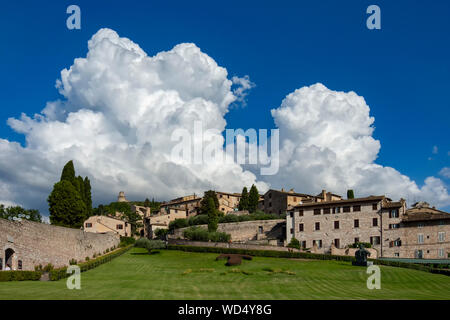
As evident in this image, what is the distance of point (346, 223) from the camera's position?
76312mm

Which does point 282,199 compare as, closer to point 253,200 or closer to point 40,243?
point 253,200

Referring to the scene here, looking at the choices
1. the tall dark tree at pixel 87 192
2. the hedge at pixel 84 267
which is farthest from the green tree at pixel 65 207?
the tall dark tree at pixel 87 192

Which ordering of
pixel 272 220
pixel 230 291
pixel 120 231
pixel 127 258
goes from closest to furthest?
pixel 230 291
pixel 127 258
pixel 272 220
pixel 120 231

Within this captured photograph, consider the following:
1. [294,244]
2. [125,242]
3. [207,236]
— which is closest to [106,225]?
[125,242]

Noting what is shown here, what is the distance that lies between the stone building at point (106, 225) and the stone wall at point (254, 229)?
26518 mm

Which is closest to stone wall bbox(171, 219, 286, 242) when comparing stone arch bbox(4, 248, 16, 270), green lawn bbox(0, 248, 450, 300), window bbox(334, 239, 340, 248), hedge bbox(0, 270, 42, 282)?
window bbox(334, 239, 340, 248)

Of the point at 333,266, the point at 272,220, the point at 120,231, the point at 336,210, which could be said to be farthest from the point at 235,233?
the point at 333,266

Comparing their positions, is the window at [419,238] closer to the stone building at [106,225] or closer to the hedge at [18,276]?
the hedge at [18,276]

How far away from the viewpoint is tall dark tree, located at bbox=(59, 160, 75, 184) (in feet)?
264

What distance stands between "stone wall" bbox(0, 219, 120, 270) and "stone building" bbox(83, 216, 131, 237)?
38572 mm
